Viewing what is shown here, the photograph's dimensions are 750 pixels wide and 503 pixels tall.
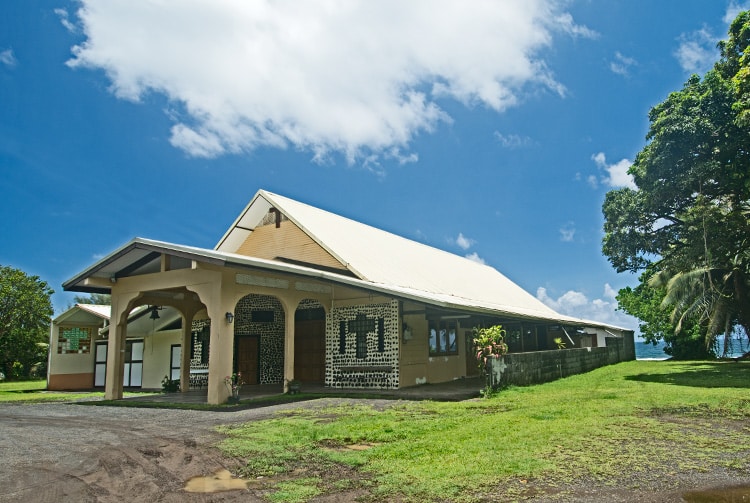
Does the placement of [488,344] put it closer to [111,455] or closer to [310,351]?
Answer: [310,351]

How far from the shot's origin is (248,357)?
1927 cm

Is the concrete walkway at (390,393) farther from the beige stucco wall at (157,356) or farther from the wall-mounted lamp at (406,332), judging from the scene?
the beige stucco wall at (157,356)

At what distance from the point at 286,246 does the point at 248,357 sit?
4182 millimetres

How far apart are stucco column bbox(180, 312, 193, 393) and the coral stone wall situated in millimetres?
4620

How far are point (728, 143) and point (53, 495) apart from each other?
738 inches

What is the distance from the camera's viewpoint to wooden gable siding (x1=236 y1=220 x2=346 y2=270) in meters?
18.1

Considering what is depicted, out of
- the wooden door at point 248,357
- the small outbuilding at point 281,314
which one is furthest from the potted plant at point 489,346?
the wooden door at point 248,357

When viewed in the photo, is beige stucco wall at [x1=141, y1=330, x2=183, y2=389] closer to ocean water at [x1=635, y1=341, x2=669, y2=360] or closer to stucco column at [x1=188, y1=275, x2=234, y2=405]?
stucco column at [x1=188, y1=275, x2=234, y2=405]

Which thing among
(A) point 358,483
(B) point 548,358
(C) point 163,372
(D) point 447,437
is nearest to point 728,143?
(B) point 548,358

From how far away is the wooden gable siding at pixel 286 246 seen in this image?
18062mm

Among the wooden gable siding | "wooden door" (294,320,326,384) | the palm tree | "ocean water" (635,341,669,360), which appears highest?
the wooden gable siding

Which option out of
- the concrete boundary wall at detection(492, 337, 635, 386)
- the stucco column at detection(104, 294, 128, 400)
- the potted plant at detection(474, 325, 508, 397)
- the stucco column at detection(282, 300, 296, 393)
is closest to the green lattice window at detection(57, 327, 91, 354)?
the stucco column at detection(104, 294, 128, 400)

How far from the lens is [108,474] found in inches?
246

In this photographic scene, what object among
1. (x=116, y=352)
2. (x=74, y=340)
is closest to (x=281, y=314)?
(x=116, y=352)
